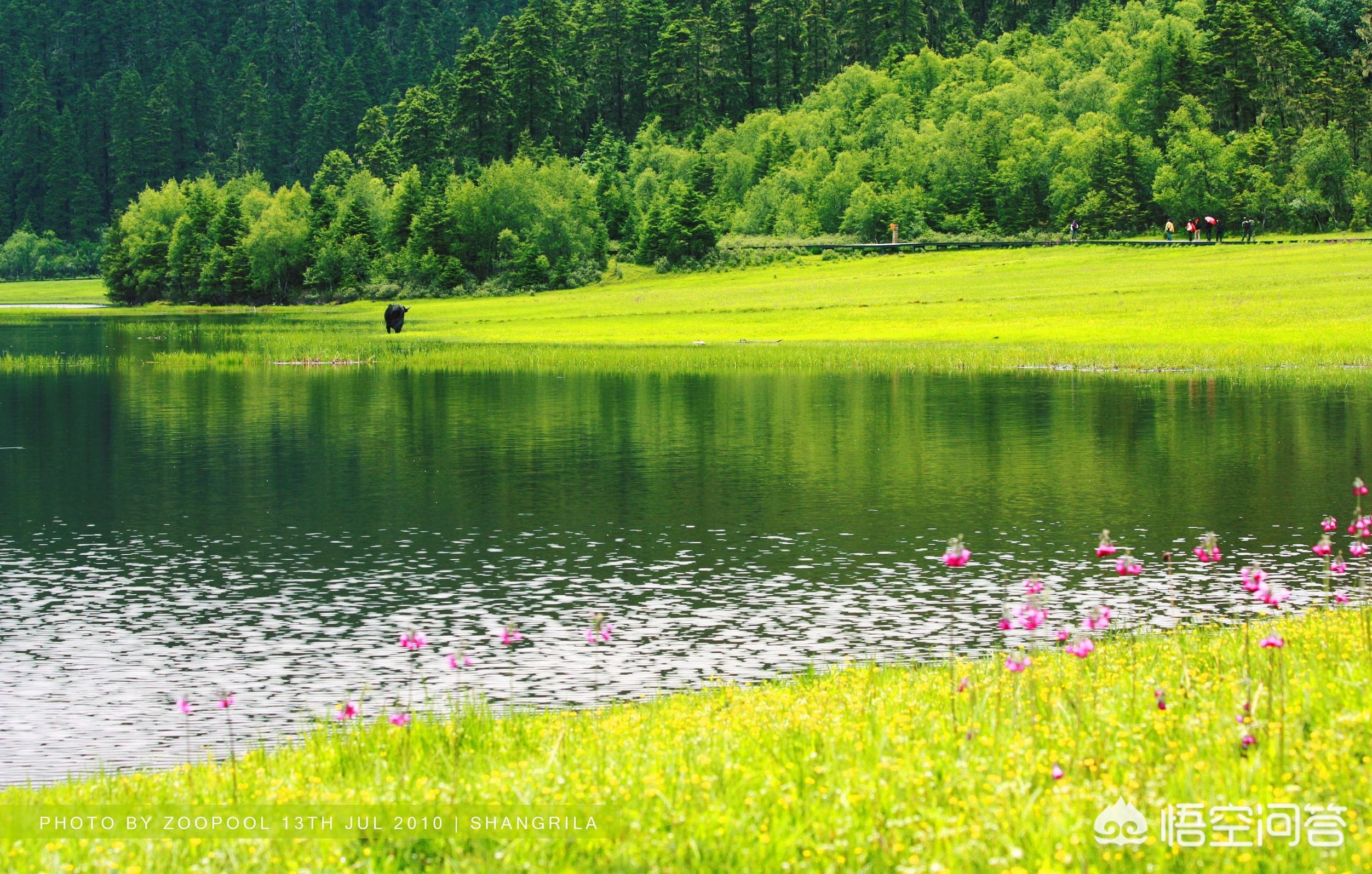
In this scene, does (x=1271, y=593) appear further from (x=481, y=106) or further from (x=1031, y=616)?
(x=481, y=106)

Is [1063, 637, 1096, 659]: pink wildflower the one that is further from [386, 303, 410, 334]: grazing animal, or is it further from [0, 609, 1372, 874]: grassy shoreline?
[386, 303, 410, 334]: grazing animal

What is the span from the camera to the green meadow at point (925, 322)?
7112cm

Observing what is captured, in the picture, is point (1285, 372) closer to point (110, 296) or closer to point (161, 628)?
point (161, 628)

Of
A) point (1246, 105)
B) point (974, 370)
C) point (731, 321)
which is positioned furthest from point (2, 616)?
point (1246, 105)

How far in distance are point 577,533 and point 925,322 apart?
59.0m

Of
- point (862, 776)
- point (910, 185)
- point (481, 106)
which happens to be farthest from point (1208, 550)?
point (481, 106)

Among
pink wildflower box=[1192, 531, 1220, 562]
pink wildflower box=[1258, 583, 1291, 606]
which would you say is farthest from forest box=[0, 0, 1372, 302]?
pink wildflower box=[1258, 583, 1291, 606]

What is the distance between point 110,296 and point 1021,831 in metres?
193

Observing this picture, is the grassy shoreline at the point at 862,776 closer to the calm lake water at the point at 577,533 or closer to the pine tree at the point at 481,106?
the calm lake water at the point at 577,533

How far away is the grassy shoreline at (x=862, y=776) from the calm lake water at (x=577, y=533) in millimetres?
1939

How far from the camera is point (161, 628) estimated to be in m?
23.2

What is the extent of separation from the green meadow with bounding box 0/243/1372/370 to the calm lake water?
13.9m

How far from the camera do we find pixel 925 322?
286ft

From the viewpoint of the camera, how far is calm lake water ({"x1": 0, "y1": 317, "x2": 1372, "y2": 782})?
20.4 metres
